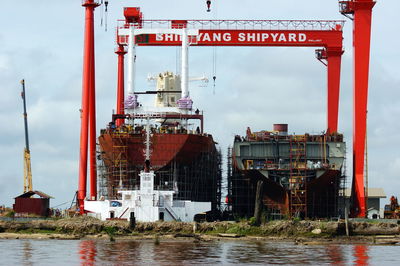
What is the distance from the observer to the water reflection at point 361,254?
1695 inches

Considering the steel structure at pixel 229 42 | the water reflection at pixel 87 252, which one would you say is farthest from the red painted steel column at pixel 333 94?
the water reflection at pixel 87 252

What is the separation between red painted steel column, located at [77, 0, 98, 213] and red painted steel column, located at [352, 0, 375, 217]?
20812 millimetres

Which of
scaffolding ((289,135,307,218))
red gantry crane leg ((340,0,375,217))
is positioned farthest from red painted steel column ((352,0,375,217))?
scaffolding ((289,135,307,218))

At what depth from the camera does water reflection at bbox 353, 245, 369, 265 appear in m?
43.0

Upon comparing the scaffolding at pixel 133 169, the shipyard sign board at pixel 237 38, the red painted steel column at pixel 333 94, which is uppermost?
the shipyard sign board at pixel 237 38

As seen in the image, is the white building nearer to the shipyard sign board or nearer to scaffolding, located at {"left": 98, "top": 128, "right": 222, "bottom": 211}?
scaffolding, located at {"left": 98, "top": 128, "right": 222, "bottom": 211}

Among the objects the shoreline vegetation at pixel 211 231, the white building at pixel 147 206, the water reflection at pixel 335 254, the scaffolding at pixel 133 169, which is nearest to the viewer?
the water reflection at pixel 335 254

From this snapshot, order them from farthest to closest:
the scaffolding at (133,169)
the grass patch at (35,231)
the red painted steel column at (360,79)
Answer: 1. the red painted steel column at (360,79)
2. the scaffolding at (133,169)
3. the grass patch at (35,231)

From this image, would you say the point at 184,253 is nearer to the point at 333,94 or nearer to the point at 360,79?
the point at 360,79

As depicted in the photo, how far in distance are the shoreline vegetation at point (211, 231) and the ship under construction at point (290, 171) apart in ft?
35.3

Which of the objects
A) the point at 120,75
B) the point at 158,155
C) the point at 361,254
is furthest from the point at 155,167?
the point at 361,254

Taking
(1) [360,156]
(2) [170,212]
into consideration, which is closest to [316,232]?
(2) [170,212]

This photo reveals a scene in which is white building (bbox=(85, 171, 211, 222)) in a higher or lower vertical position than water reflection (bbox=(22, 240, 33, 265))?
higher

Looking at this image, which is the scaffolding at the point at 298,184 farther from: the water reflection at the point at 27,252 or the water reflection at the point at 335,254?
the water reflection at the point at 27,252
